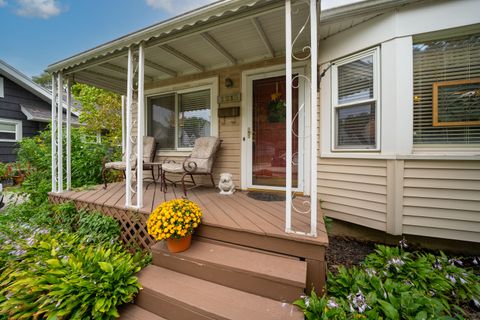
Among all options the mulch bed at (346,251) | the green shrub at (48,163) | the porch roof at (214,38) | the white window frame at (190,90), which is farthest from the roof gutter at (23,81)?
the mulch bed at (346,251)

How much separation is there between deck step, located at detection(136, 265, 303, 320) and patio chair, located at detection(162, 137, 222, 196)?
1.72m

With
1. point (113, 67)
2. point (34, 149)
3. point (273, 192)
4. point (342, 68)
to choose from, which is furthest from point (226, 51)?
point (34, 149)

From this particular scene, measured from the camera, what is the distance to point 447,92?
2346 millimetres

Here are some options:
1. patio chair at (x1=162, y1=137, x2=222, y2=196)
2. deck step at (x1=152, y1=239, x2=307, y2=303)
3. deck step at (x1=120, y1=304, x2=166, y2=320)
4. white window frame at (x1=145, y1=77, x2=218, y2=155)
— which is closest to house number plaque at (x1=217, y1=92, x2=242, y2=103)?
white window frame at (x1=145, y1=77, x2=218, y2=155)

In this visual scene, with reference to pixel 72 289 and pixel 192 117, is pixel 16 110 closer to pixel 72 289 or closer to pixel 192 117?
pixel 192 117

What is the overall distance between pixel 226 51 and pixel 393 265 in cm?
356

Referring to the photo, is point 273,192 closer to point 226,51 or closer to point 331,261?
point 331,261

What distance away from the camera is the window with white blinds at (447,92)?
2.27 m

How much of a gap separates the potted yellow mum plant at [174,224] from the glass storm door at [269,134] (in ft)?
6.09

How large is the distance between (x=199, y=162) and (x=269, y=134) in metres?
1.32

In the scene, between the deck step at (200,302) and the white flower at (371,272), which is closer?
the deck step at (200,302)

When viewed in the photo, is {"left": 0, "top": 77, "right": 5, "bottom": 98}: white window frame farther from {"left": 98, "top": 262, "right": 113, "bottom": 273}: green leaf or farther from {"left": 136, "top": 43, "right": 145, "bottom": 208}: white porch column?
{"left": 98, "top": 262, "right": 113, "bottom": 273}: green leaf

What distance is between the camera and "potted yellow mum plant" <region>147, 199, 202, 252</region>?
1.81 meters

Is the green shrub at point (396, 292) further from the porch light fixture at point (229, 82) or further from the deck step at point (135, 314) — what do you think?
the porch light fixture at point (229, 82)
